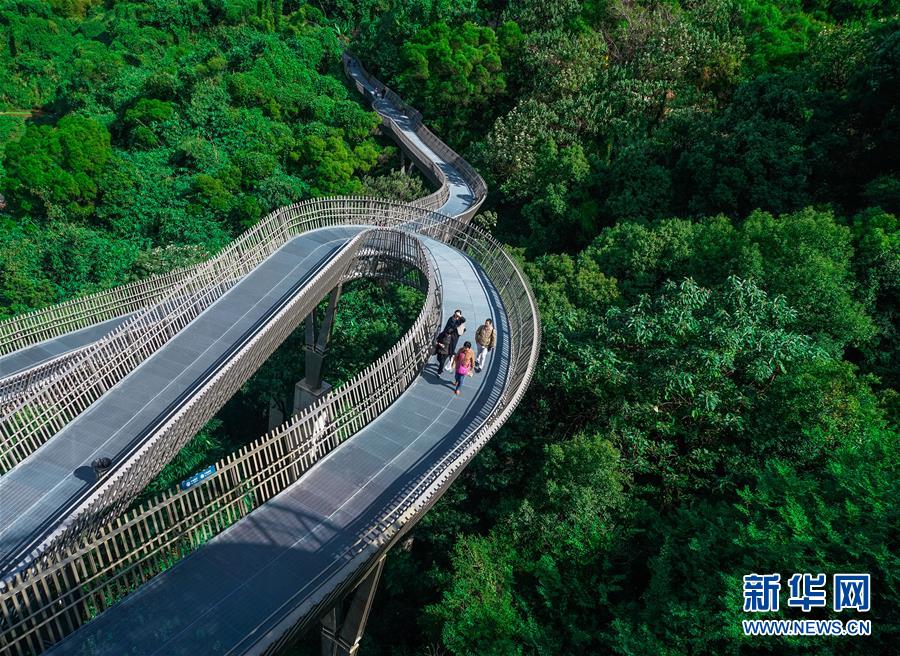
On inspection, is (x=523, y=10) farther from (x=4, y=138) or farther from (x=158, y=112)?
(x=4, y=138)

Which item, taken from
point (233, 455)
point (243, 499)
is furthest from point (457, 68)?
point (243, 499)

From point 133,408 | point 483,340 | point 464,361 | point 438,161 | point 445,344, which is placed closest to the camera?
point 133,408

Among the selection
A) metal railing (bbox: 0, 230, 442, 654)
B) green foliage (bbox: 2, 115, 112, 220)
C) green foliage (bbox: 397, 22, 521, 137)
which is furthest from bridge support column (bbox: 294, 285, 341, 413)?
green foliage (bbox: 397, 22, 521, 137)

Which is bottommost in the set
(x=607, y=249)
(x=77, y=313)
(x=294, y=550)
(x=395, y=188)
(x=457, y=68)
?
(x=607, y=249)

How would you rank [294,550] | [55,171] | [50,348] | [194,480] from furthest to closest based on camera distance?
[55,171] → [50,348] → [294,550] → [194,480]

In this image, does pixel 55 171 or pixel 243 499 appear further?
pixel 55 171

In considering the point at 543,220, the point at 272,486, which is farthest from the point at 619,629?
the point at 543,220

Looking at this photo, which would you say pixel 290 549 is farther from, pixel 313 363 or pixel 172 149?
pixel 172 149

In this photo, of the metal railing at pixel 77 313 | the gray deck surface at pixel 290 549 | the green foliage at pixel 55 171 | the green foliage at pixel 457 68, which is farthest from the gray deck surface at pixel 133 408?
the green foliage at pixel 457 68
